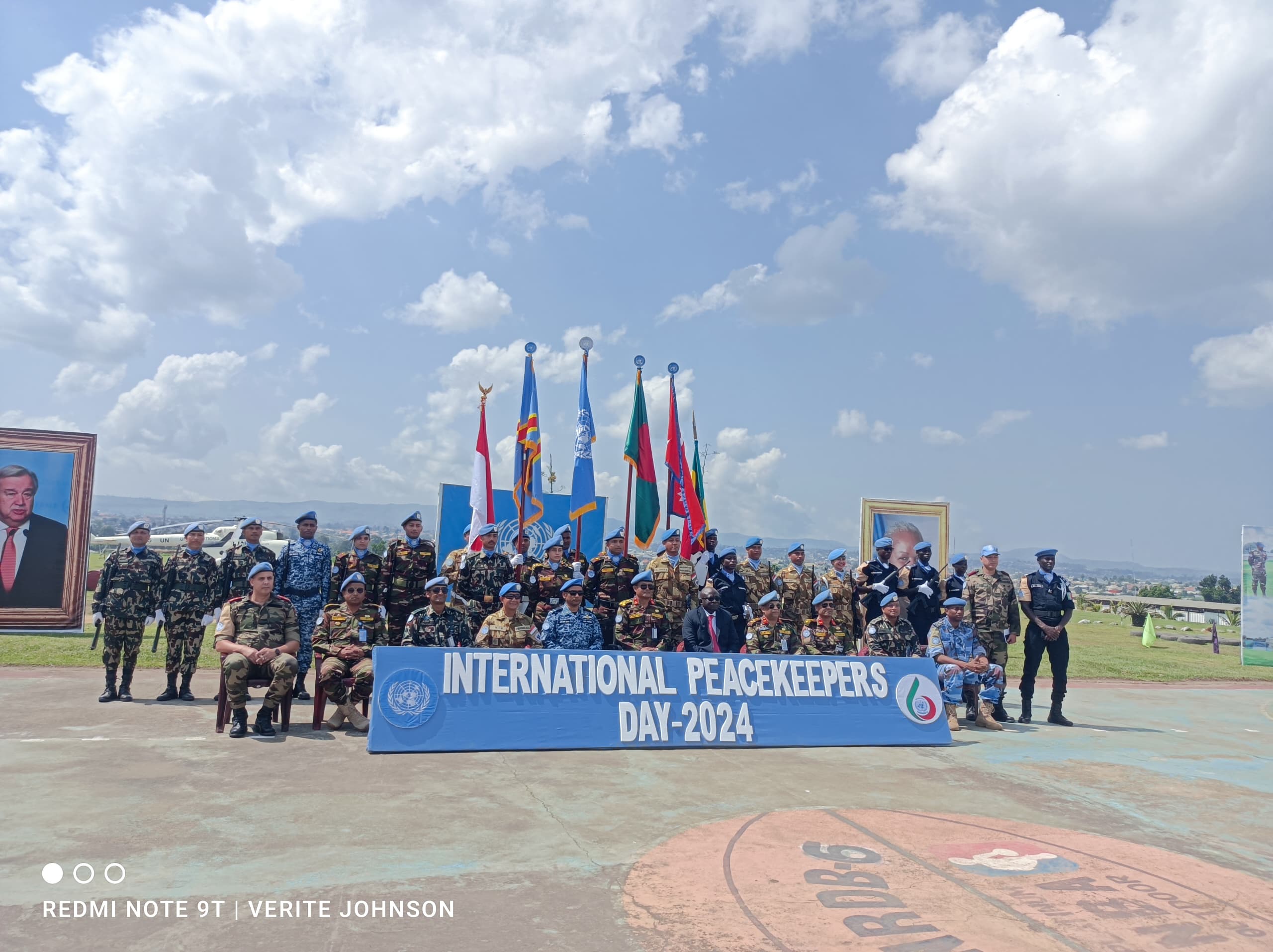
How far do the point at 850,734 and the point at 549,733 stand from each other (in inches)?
102

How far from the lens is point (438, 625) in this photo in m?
7.45

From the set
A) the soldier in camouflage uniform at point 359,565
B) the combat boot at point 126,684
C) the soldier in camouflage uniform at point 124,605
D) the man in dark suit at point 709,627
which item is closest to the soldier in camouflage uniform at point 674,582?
the man in dark suit at point 709,627

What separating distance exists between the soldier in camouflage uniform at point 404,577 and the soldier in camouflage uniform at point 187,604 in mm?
1672

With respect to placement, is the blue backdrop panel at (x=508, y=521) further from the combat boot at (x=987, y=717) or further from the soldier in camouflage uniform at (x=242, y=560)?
the combat boot at (x=987, y=717)

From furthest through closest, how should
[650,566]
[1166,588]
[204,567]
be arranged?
[1166,588] < [650,566] < [204,567]

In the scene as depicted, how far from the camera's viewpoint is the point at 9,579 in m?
12.9

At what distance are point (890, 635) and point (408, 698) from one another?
185 inches

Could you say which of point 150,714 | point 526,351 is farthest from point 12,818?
point 526,351

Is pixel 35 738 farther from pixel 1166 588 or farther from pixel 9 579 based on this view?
pixel 1166 588

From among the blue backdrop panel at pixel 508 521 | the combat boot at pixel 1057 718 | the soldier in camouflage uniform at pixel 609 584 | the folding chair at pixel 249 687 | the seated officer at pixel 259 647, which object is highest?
the blue backdrop panel at pixel 508 521

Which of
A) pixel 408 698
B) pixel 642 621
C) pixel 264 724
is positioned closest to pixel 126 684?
pixel 264 724

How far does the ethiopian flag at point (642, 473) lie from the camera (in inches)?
472

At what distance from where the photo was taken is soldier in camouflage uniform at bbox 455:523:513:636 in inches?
352

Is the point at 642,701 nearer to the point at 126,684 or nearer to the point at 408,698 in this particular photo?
the point at 408,698
